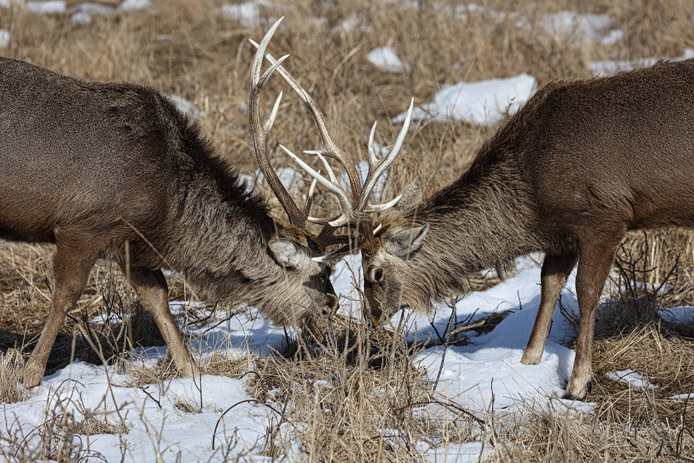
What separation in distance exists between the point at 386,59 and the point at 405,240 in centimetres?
672

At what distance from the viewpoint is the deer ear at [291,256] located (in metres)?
5.22

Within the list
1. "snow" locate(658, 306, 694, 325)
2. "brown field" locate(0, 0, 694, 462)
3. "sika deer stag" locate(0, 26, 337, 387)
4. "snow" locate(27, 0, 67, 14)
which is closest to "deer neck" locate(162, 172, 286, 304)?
"sika deer stag" locate(0, 26, 337, 387)

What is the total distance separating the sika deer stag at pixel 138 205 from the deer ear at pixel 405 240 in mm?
497

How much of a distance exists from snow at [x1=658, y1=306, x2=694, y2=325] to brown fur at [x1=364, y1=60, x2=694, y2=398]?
100 cm

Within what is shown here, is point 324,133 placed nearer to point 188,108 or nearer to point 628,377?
point 628,377

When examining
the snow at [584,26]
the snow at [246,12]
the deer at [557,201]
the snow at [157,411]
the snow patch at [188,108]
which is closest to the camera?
the snow at [157,411]

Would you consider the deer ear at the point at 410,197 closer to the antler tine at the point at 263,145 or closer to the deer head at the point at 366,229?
the deer head at the point at 366,229

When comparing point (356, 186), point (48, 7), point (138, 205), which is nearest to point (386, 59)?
point (356, 186)

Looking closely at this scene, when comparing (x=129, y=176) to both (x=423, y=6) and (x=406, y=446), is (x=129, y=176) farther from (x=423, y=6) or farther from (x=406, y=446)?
(x=423, y=6)

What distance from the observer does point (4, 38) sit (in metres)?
11.3

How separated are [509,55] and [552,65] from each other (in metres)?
0.65

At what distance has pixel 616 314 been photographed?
6.04 m

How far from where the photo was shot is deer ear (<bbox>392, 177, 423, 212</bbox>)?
19.0ft

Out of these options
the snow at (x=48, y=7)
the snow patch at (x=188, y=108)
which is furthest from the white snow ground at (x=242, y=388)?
the snow at (x=48, y=7)
